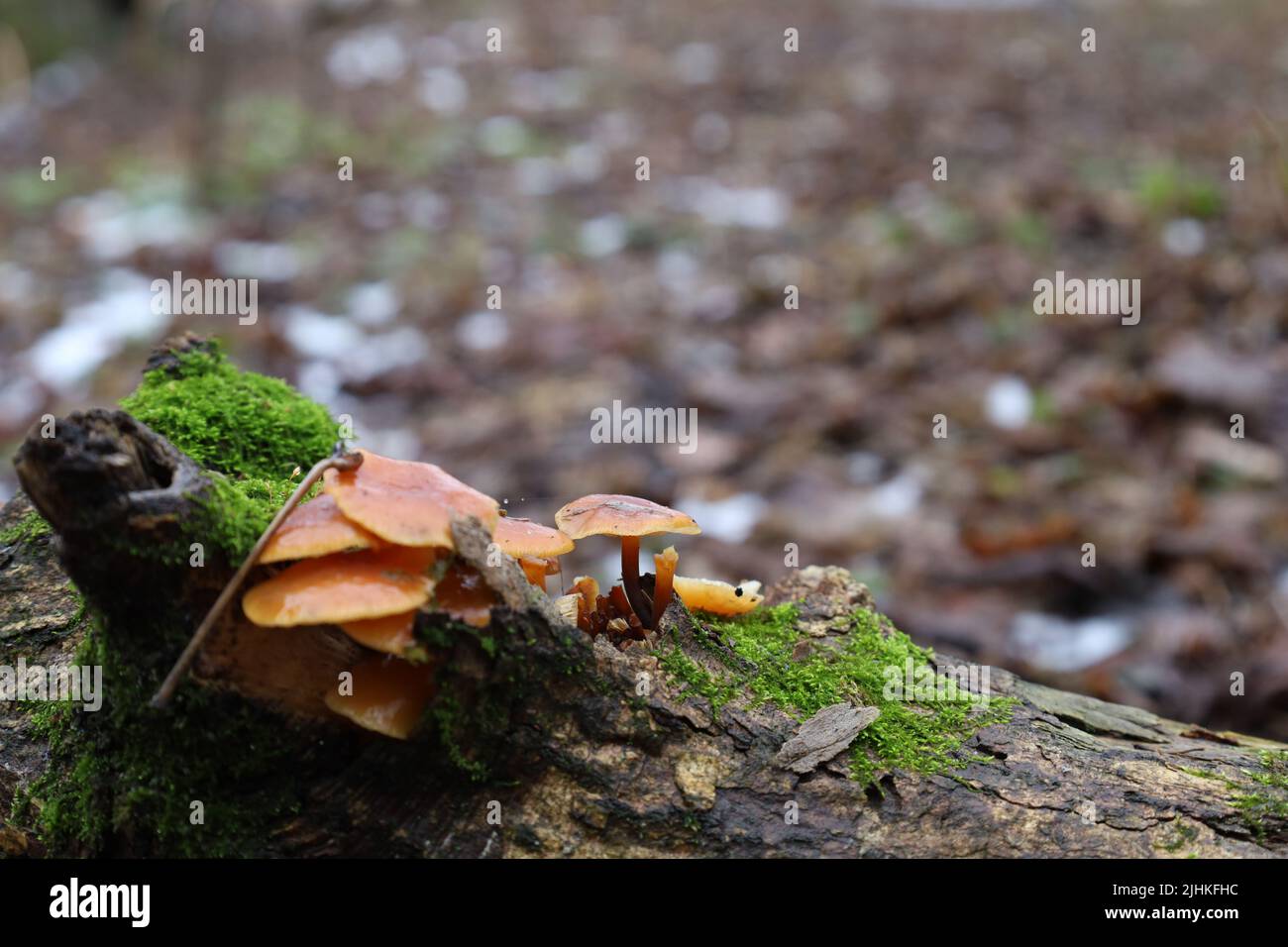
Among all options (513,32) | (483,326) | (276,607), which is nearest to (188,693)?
(276,607)

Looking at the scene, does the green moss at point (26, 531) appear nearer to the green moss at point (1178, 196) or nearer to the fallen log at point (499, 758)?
the fallen log at point (499, 758)

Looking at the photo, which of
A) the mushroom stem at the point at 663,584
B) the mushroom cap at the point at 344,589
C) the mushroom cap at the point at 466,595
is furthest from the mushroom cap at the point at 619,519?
the mushroom cap at the point at 344,589

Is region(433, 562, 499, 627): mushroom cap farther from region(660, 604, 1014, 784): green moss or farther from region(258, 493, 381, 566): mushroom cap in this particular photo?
region(660, 604, 1014, 784): green moss

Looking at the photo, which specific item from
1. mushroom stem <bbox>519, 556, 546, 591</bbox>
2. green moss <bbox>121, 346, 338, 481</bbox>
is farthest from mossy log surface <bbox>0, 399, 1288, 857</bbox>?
green moss <bbox>121, 346, 338, 481</bbox>

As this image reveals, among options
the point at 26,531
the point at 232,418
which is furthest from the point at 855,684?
the point at 26,531

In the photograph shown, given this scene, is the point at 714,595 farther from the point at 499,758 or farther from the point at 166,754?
the point at 166,754
